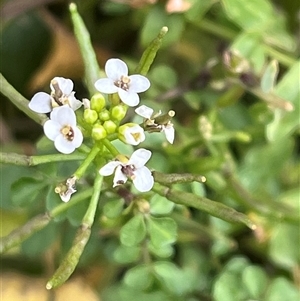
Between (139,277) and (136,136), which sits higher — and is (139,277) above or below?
below

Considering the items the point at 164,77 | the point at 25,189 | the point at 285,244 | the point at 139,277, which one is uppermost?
the point at 25,189

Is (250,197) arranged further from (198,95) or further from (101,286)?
(101,286)

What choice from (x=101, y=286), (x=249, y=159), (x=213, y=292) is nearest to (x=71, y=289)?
(x=101, y=286)

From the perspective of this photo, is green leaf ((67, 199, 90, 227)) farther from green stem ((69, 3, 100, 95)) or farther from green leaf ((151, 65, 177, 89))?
green leaf ((151, 65, 177, 89))

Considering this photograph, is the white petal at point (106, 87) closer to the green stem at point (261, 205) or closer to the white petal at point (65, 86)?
the white petal at point (65, 86)

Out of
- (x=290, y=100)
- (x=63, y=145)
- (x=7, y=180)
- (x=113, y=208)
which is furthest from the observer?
(x=290, y=100)

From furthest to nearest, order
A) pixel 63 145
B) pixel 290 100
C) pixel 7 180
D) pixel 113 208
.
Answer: pixel 290 100, pixel 7 180, pixel 113 208, pixel 63 145

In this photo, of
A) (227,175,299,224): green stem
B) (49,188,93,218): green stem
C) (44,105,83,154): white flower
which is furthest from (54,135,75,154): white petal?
(227,175,299,224): green stem

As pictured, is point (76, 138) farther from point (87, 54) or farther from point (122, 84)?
point (87, 54)

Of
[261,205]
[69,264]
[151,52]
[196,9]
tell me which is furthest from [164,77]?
[69,264]
